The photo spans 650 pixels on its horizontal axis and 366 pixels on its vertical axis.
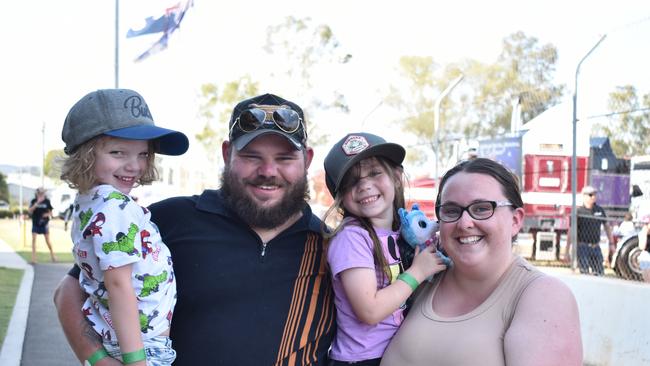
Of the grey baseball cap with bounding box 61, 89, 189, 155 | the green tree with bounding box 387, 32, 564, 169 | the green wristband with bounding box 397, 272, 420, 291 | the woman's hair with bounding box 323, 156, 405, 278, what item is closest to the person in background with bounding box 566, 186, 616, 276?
the woman's hair with bounding box 323, 156, 405, 278

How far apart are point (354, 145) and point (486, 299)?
39.9 inches

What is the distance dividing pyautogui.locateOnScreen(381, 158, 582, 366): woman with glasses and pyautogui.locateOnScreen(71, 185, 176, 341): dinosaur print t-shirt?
962 millimetres

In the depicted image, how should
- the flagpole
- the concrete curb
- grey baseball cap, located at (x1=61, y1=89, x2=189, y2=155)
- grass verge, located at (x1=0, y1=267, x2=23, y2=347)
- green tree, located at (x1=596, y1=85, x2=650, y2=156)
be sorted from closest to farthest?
grey baseball cap, located at (x1=61, y1=89, x2=189, y2=155)
the concrete curb
grass verge, located at (x1=0, y1=267, x2=23, y2=347)
green tree, located at (x1=596, y1=85, x2=650, y2=156)
the flagpole

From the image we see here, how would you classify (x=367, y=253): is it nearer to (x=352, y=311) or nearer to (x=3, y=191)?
(x=352, y=311)

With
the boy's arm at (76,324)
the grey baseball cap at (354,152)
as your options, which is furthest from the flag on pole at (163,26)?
the boy's arm at (76,324)

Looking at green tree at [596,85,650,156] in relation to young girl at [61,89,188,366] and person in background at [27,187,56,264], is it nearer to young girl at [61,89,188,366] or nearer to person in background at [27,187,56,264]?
young girl at [61,89,188,366]

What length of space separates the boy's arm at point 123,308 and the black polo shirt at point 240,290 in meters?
0.34

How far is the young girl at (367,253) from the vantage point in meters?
2.90

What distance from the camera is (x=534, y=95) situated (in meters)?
23.2

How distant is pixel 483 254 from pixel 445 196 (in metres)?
0.28

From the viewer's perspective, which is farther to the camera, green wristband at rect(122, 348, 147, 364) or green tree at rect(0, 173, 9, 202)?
green tree at rect(0, 173, 9, 202)

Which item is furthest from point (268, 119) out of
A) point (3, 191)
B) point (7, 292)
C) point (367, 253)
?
point (3, 191)

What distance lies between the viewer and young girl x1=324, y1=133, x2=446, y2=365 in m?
2.90

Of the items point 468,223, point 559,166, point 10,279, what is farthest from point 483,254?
point 559,166
